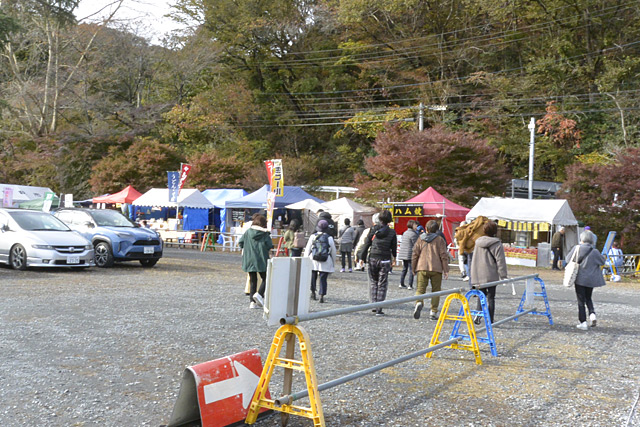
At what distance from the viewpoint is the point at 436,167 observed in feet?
94.3

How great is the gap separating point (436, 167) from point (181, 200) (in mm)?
11694

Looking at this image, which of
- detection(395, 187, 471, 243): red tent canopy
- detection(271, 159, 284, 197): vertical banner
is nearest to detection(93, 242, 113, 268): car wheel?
detection(271, 159, 284, 197): vertical banner

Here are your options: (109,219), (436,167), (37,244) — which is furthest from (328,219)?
(436,167)

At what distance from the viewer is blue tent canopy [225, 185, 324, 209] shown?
28.6m

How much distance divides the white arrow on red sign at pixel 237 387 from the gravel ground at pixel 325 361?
29cm

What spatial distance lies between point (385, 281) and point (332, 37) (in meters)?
36.7

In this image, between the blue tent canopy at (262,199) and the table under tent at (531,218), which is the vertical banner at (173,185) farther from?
the table under tent at (531,218)

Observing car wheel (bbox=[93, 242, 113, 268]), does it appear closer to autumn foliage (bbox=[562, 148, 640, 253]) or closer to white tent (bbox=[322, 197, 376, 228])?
white tent (bbox=[322, 197, 376, 228])

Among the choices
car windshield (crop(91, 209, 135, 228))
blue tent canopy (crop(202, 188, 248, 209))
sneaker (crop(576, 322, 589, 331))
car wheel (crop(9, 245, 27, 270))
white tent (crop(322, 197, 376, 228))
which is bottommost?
sneaker (crop(576, 322, 589, 331))

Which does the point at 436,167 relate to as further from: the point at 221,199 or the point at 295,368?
the point at 295,368

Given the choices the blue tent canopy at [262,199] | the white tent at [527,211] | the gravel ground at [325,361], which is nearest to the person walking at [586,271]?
the gravel ground at [325,361]

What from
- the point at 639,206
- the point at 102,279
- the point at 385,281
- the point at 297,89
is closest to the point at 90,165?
the point at 297,89

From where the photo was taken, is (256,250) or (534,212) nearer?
(256,250)

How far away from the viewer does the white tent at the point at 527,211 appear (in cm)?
2448
